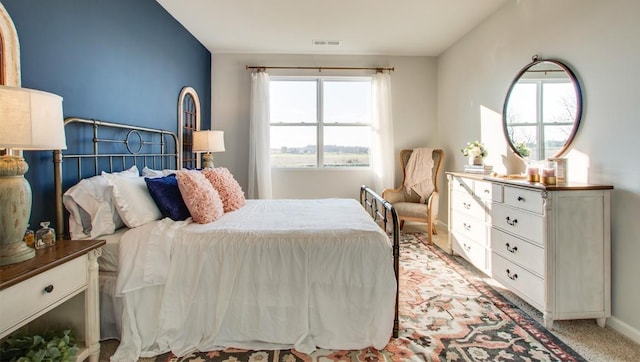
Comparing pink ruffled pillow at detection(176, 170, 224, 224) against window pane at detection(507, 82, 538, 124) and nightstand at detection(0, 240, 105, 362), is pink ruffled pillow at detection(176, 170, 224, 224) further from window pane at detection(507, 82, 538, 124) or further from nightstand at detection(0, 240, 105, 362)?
window pane at detection(507, 82, 538, 124)

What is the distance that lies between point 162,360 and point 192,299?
0.35m

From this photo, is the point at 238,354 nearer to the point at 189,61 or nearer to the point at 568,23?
the point at 568,23

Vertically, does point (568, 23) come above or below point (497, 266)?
above

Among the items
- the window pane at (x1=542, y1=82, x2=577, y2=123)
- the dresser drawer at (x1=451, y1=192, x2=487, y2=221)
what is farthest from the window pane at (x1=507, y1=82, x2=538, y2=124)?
the dresser drawer at (x1=451, y1=192, x2=487, y2=221)

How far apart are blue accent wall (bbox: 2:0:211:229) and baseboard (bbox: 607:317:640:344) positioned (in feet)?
12.1

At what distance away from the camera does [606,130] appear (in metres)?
2.16

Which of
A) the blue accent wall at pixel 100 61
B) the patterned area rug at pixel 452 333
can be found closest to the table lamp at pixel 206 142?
the blue accent wall at pixel 100 61

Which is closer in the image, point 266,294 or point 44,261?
point 44,261

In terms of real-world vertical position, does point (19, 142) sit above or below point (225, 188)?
above

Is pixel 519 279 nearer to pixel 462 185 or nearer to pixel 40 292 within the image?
pixel 462 185

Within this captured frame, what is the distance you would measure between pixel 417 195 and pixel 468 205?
149 centimetres

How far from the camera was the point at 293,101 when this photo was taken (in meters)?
4.96

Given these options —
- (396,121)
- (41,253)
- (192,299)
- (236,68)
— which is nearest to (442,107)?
(396,121)

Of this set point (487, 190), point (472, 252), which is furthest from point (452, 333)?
point (487, 190)
